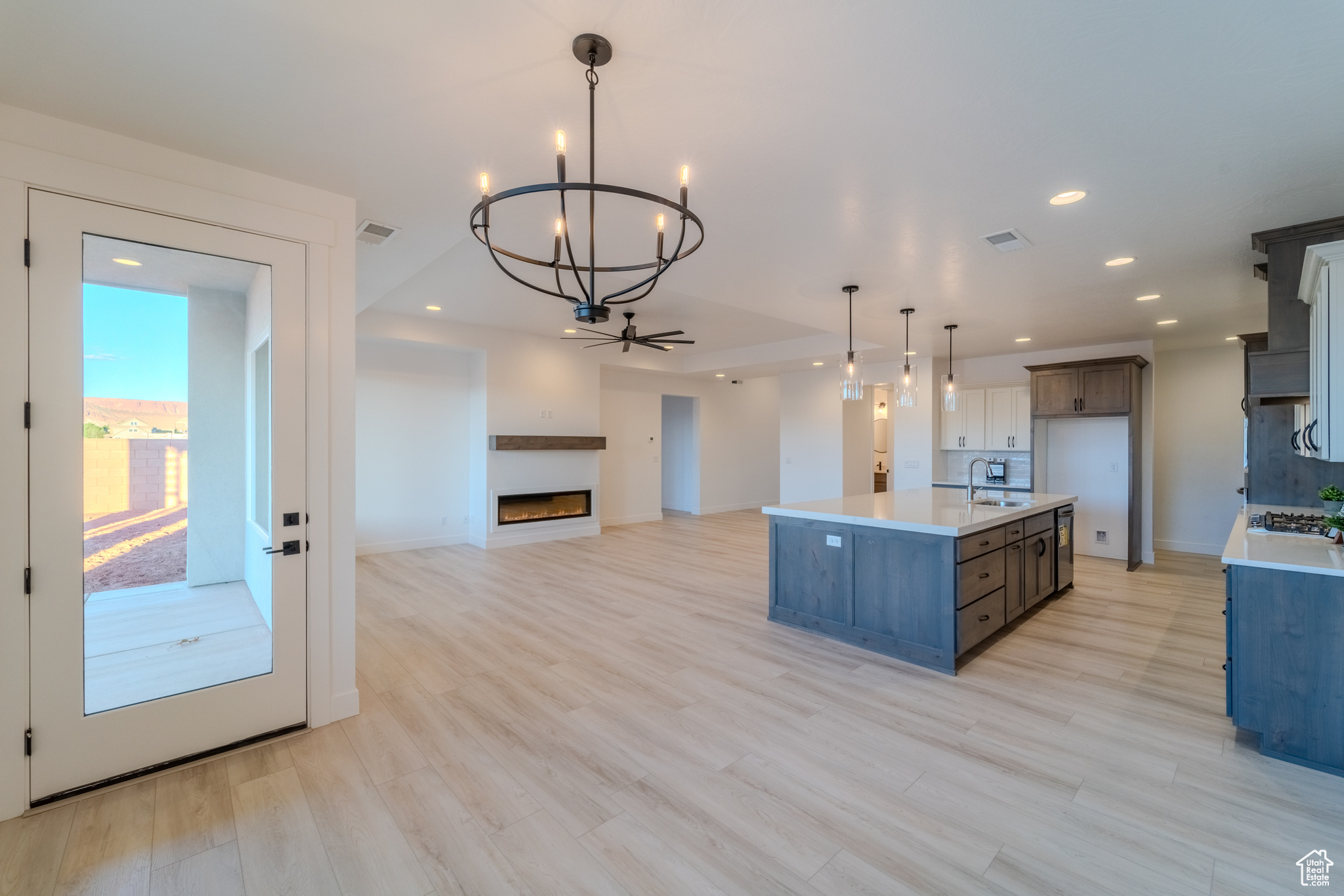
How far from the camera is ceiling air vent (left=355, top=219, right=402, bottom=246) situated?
3.11 metres

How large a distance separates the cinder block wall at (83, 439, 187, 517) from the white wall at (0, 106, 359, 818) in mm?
194

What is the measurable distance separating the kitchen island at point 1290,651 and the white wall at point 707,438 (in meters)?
7.57

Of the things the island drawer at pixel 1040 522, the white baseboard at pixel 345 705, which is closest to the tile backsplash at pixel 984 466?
the island drawer at pixel 1040 522

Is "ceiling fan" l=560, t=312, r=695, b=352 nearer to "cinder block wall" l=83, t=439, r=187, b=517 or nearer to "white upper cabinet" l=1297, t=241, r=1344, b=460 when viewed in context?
"cinder block wall" l=83, t=439, r=187, b=517

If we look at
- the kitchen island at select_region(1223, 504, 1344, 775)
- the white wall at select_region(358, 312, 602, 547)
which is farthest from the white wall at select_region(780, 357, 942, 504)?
the kitchen island at select_region(1223, 504, 1344, 775)

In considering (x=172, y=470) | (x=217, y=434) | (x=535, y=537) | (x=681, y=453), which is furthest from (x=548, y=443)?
(x=172, y=470)

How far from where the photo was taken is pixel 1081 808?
82.7 inches

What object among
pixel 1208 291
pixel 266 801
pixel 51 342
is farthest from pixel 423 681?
pixel 1208 291

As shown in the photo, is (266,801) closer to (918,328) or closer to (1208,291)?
(918,328)

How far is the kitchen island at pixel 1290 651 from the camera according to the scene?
232 cm

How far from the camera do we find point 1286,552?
8.46 feet

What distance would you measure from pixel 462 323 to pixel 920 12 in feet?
20.3

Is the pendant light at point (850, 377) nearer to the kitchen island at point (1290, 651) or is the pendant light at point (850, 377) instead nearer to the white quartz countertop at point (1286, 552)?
the white quartz countertop at point (1286, 552)

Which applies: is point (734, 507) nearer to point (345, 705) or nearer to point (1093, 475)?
point (1093, 475)
